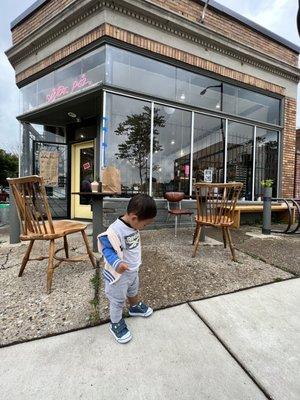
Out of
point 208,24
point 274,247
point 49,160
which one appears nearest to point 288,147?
point 208,24

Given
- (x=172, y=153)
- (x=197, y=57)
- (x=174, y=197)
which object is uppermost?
(x=197, y=57)

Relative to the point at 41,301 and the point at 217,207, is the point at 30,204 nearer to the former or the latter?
the point at 41,301

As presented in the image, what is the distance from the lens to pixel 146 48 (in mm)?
5395

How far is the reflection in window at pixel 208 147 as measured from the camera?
6434 millimetres

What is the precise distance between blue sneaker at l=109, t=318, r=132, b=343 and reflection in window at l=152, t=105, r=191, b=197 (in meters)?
4.33

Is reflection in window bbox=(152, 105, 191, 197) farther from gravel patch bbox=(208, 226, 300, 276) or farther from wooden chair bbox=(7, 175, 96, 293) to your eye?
wooden chair bbox=(7, 175, 96, 293)

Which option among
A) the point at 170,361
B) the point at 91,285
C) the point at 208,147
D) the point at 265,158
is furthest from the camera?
the point at 265,158

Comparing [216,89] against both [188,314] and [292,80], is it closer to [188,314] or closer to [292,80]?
[292,80]

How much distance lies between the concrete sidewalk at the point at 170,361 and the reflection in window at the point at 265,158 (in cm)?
596

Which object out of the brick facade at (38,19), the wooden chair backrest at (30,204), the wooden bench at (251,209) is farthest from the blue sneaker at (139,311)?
the brick facade at (38,19)

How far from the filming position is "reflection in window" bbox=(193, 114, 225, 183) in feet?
21.1

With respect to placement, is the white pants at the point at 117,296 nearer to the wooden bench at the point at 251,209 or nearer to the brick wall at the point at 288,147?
the wooden bench at the point at 251,209

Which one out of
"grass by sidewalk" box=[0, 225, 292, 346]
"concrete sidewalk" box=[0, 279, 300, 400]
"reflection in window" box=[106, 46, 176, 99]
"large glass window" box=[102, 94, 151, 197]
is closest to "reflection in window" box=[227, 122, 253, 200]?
"reflection in window" box=[106, 46, 176, 99]

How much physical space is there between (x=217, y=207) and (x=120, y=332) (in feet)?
7.53
